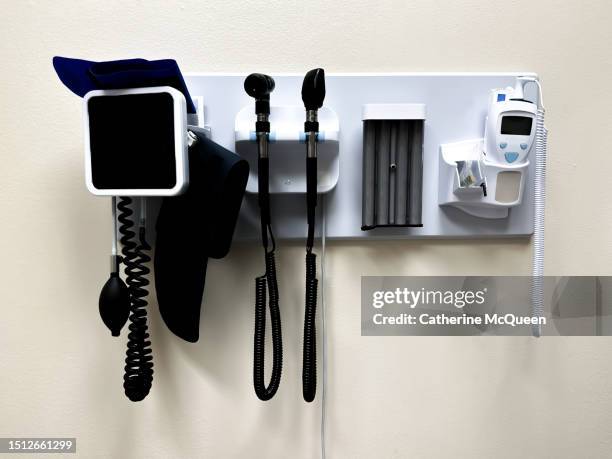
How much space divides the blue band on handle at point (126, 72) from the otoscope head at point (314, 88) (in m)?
0.17

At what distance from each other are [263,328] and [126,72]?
0.41 meters

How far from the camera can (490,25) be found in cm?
65

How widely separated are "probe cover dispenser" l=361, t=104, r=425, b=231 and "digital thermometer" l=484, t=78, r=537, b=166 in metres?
0.11

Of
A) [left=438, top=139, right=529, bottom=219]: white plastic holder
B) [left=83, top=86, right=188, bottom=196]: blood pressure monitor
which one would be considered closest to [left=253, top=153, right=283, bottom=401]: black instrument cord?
[left=83, top=86, right=188, bottom=196]: blood pressure monitor

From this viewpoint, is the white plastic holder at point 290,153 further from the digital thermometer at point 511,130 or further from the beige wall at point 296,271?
the digital thermometer at point 511,130

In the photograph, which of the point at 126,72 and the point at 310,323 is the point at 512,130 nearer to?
the point at 310,323

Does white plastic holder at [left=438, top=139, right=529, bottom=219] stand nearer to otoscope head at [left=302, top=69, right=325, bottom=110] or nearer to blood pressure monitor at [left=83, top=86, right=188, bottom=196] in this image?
otoscope head at [left=302, top=69, right=325, bottom=110]

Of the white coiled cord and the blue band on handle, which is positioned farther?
the white coiled cord

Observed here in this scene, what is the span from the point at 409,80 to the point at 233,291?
1.50ft

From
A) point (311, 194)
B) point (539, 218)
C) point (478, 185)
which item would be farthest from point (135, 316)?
point (539, 218)

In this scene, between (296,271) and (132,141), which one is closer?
(132,141)

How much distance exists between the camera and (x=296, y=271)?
668 millimetres

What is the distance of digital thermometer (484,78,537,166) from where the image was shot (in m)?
0.58

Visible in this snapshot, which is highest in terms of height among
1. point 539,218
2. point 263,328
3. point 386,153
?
point 386,153
